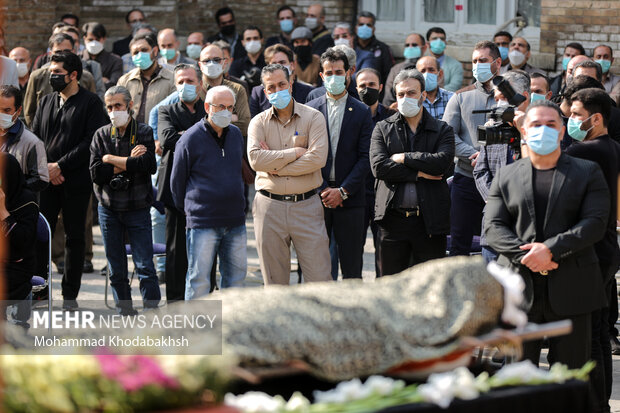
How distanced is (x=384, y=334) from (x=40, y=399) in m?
1.32

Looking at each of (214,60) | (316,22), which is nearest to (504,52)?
(316,22)

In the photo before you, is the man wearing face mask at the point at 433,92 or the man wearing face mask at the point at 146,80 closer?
the man wearing face mask at the point at 433,92

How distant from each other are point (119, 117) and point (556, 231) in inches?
157

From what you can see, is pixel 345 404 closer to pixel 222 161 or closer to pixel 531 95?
pixel 222 161

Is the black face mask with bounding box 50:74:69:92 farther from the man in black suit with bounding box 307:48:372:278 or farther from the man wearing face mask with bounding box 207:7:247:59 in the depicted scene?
the man wearing face mask with bounding box 207:7:247:59

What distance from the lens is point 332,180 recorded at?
8133 mm

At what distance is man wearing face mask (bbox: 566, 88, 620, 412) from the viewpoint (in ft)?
19.7

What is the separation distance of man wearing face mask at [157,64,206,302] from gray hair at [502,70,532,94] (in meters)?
2.58

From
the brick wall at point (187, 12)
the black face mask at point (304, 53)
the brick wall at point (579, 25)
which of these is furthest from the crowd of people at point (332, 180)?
the brick wall at point (187, 12)

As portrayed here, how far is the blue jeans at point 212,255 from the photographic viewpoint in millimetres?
7582

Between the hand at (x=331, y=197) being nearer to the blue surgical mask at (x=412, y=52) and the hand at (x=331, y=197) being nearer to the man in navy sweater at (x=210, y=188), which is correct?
the man in navy sweater at (x=210, y=188)

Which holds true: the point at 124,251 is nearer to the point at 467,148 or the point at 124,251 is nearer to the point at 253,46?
the point at 467,148

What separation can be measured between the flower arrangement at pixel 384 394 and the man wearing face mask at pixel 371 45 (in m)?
8.86

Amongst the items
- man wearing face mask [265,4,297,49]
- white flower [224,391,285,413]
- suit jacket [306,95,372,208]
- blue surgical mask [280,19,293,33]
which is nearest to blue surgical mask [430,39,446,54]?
man wearing face mask [265,4,297,49]
